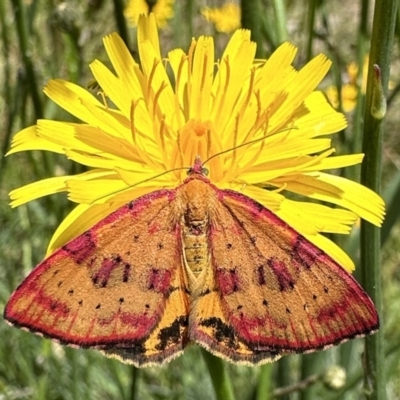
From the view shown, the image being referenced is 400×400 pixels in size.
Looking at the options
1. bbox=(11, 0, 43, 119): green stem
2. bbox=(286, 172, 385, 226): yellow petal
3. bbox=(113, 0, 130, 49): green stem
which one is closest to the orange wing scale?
bbox=(286, 172, 385, 226): yellow petal

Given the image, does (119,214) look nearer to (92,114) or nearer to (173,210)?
(173,210)

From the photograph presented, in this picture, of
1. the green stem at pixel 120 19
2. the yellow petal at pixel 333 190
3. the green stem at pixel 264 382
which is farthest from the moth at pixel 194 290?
the green stem at pixel 120 19

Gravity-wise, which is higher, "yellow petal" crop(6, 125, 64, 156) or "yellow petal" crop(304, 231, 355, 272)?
"yellow petal" crop(6, 125, 64, 156)

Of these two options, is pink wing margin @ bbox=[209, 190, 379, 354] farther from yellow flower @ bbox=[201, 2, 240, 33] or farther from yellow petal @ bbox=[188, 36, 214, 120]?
yellow flower @ bbox=[201, 2, 240, 33]

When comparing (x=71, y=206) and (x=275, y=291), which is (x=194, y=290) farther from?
(x=71, y=206)

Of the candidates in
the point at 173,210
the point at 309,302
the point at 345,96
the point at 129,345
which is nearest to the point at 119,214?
the point at 173,210

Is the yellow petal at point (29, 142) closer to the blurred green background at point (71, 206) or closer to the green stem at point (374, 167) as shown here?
the blurred green background at point (71, 206)
